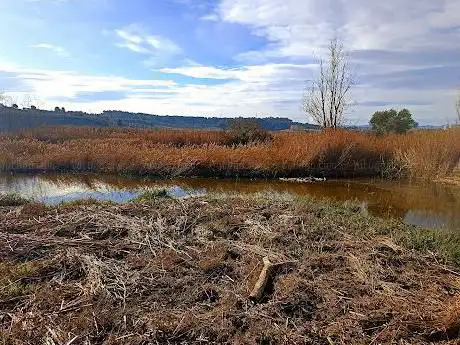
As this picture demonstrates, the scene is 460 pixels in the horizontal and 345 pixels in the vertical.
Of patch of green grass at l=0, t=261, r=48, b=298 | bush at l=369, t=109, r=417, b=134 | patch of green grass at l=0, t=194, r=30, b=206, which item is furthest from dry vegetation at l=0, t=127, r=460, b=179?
bush at l=369, t=109, r=417, b=134

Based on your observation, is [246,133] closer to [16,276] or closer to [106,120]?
[16,276]

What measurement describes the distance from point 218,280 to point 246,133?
22.5m

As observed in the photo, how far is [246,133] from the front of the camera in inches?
1099

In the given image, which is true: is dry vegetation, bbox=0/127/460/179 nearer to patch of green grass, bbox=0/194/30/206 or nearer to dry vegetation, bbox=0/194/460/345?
patch of green grass, bbox=0/194/30/206

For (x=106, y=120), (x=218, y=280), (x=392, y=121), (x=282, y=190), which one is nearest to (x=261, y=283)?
(x=218, y=280)

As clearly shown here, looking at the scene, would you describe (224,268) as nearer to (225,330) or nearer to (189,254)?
(189,254)

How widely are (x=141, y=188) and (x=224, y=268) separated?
10.5 m

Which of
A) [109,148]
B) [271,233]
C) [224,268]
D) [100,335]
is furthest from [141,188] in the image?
[100,335]

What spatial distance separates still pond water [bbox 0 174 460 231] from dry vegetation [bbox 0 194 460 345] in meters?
4.69

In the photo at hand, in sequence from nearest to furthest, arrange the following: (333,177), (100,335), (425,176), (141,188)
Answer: (100,335), (141,188), (425,176), (333,177)

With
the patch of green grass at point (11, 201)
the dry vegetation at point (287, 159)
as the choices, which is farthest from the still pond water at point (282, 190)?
the patch of green grass at point (11, 201)

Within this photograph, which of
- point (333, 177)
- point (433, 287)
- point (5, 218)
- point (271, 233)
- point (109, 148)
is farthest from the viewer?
point (109, 148)

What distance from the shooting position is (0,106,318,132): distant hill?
33.8 meters

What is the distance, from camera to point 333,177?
19.2m
